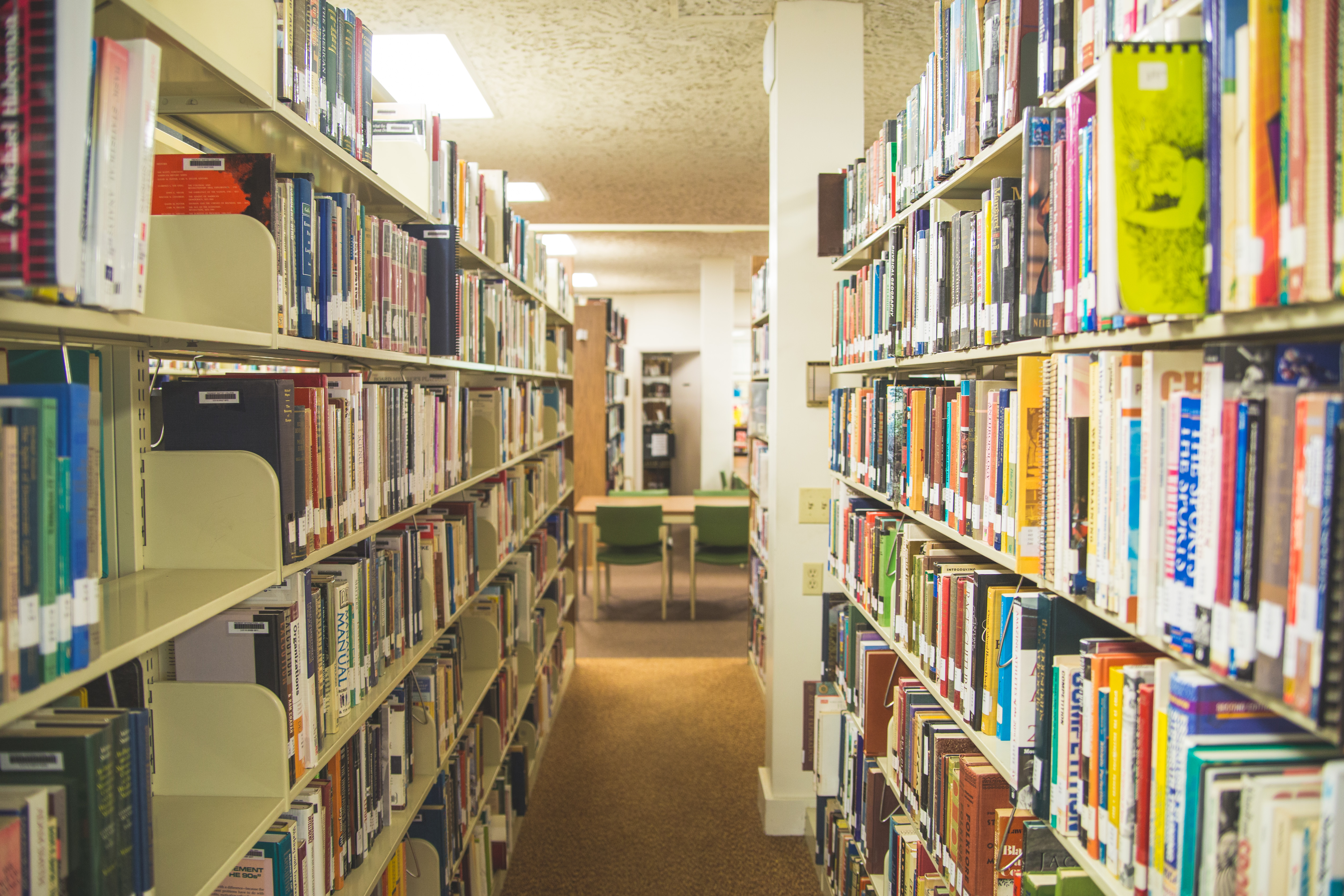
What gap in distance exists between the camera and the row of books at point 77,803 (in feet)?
2.49

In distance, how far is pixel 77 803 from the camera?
0.81m

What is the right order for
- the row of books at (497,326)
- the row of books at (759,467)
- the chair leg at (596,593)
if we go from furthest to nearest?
the chair leg at (596,593), the row of books at (759,467), the row of books at (497,326)

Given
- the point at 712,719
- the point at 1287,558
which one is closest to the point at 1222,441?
the point at 1287,558

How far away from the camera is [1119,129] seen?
0.83 metres

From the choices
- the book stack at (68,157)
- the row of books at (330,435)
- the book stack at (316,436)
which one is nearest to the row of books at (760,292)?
the row of books at (330,435)

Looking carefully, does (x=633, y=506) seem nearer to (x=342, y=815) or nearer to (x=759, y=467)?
(x=759, y=467)

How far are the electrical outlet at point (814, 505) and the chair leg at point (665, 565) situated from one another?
2.88 metres

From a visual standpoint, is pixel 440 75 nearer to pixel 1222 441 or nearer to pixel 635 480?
pixel 1222 441

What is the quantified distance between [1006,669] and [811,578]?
5.53ft

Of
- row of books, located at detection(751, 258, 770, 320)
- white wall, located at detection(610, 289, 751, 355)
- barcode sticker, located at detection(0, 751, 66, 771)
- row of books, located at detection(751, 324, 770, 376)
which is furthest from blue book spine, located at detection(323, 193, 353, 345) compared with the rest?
white wall, located at detection(610, 289, 751, 355)

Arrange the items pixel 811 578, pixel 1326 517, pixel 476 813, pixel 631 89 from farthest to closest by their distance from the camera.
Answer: pixel 631 89 < pixel 811 578 < pixel 476 813 < pixel 1326 517


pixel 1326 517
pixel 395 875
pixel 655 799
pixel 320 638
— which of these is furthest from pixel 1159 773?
pixel 655 799

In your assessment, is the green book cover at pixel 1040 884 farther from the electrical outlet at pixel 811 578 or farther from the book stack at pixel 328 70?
the electrical outlet at pixel 811 578

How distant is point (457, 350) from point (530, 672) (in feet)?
5.80
